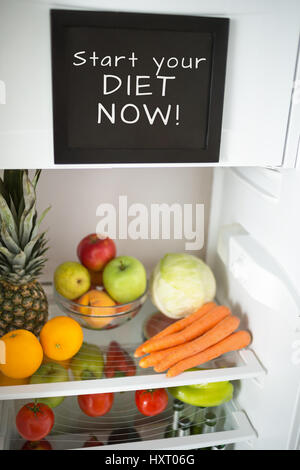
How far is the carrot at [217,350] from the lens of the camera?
1.08 m

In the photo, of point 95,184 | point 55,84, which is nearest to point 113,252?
point 95,184

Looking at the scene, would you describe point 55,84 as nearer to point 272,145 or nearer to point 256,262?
point 272,145

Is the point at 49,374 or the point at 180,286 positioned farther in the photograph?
the point at 180,286

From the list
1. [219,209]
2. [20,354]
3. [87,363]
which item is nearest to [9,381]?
[20,354]

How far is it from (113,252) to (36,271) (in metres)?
0.26

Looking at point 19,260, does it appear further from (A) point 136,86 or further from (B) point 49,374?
(A) point 136,86

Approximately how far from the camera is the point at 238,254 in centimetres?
119

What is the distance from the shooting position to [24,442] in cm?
115

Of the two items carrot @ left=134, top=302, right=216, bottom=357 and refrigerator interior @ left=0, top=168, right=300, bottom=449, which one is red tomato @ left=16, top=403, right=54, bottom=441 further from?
carrot @ left=134, top=302, right=216, bottom=357

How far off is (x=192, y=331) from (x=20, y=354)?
46cm

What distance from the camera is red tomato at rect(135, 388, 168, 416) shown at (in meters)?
1.14

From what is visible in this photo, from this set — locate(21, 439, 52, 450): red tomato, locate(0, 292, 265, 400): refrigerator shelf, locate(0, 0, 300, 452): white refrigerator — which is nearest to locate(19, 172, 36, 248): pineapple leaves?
locate(0, 0, 300, 452): white refrigerator

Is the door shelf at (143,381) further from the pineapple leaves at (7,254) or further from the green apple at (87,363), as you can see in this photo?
the pineapple leaves at (7,254)

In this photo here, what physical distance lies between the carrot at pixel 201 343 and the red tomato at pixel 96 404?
0.18m
